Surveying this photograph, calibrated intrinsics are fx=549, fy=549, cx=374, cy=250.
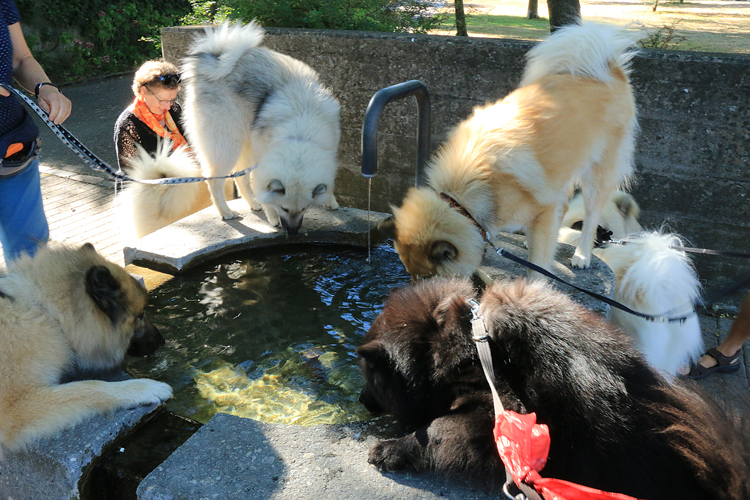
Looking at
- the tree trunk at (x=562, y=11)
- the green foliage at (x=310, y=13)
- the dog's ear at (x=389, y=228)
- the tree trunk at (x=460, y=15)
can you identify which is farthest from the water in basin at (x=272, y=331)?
the tree trunk at (x=460, y=15)

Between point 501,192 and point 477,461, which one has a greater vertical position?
point 501,192

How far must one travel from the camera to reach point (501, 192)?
3439 mm

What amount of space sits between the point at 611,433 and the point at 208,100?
12.7ft

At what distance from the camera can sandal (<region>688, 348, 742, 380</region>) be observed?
3.61 metres

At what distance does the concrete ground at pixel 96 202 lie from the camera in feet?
6.85

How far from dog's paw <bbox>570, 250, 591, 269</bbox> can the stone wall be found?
1.60 m

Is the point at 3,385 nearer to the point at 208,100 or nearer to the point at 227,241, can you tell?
the point at 227,241

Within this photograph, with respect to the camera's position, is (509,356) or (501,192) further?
(501,192)

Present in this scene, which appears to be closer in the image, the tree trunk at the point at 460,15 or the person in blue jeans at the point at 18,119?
the person in blue jeans at the point at 18,119

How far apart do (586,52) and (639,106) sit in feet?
3.80

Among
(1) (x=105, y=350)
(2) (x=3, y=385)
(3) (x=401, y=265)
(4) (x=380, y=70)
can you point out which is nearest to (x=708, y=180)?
(3) (x=401, y=265)

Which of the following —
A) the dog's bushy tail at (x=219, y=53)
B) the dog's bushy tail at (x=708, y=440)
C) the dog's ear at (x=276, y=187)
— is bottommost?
the dog's bushy tail at (x=708, y=440)

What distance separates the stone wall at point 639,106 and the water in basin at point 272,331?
77.0 inches

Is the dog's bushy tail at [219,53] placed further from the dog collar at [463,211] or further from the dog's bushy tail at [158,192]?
the dog collar at [463,211]
